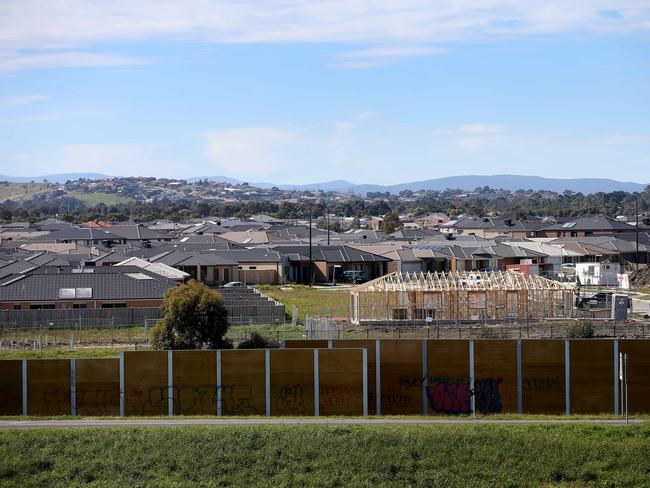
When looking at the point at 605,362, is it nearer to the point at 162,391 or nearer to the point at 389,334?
the point at 162,391

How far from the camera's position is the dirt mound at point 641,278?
72.9 m

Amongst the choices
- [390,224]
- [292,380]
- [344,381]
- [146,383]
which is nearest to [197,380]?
[146,383]

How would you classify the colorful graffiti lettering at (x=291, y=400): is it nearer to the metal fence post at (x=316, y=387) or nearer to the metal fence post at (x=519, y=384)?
the metal fence post at (x=316, y=387)

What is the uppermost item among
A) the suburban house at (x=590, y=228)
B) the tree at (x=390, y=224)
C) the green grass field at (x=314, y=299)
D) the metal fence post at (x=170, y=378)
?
the tree at (x=390, y=224)

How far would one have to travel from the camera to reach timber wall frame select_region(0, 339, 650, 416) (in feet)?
93.2

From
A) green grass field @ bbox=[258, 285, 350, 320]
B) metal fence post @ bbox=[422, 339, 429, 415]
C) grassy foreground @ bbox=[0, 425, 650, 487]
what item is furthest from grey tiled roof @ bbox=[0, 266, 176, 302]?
grassy foreground @ bbox=[0, 425, 650, 487]

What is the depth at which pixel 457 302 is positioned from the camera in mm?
52219

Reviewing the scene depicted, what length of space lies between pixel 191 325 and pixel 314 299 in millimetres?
27833

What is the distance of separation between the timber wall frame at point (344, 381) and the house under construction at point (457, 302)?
22.7 m

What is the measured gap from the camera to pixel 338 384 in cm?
2855

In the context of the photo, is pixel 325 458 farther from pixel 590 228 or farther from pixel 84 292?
pixel 590 228

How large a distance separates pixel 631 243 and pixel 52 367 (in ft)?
255

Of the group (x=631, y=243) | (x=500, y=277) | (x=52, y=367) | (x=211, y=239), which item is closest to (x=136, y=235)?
(x=211, y=239)

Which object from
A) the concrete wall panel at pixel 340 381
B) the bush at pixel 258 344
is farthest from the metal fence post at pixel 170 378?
the bush at pixel 258 344
